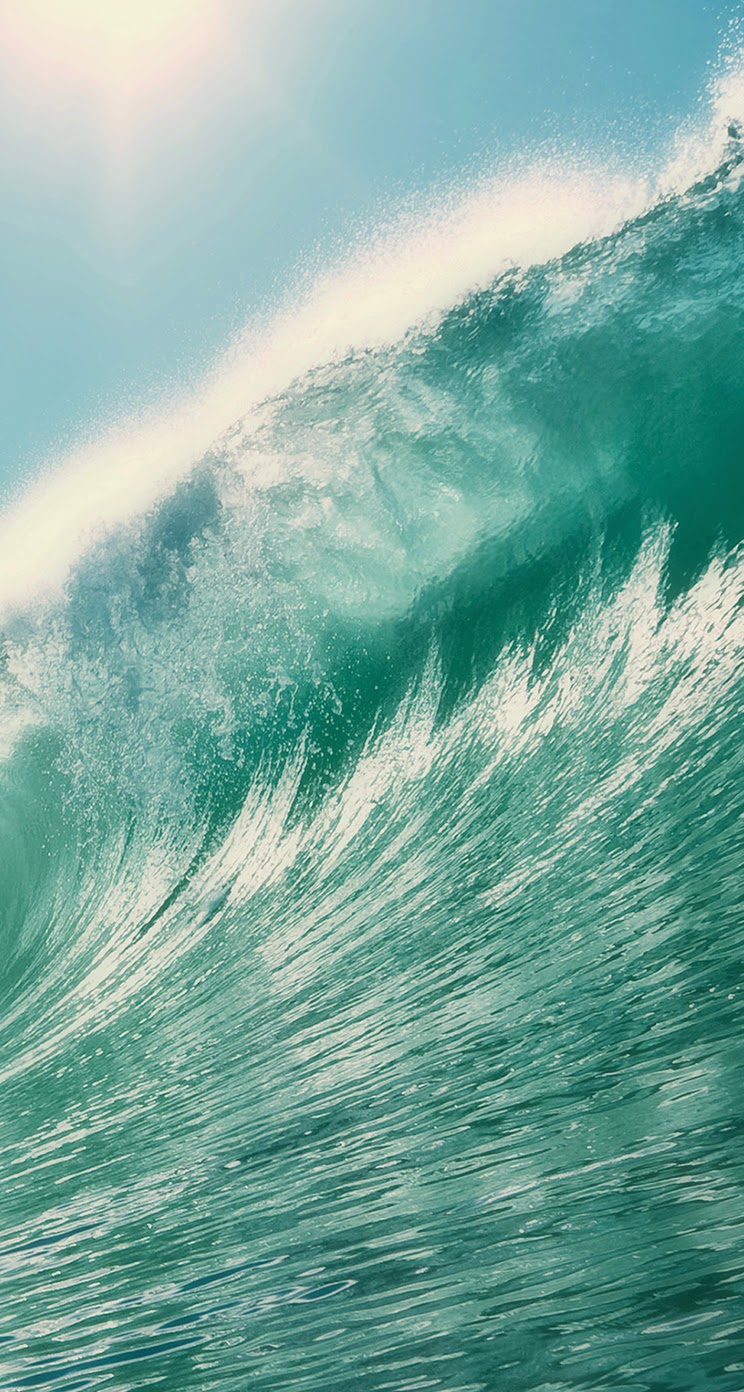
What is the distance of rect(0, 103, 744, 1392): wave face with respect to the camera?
2.21 metres

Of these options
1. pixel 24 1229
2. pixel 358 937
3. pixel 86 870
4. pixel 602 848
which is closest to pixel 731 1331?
pixel 24 1229

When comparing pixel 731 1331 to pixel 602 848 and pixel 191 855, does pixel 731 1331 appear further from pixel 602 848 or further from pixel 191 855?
pixel 191 855

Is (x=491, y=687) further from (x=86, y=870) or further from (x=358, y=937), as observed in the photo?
(x=86, y=870)

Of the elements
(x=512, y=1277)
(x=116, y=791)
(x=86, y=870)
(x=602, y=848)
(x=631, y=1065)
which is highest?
(x=116, y=791)

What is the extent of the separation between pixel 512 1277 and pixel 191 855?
773 cm

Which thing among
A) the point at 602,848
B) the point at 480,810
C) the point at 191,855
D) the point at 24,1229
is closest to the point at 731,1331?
the point at 24,1229

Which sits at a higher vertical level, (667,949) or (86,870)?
(86,870)

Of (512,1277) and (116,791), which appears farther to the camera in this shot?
(116,791)

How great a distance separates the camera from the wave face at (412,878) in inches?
87.2

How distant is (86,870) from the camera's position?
1088 cm

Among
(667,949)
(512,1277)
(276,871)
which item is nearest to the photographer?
(512,1277)

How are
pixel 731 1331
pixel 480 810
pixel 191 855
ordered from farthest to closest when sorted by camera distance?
pixel 191 855 → pixel 480 810 → pixel 731 1331

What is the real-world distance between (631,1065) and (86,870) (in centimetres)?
887

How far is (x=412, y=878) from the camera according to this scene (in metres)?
6.20
